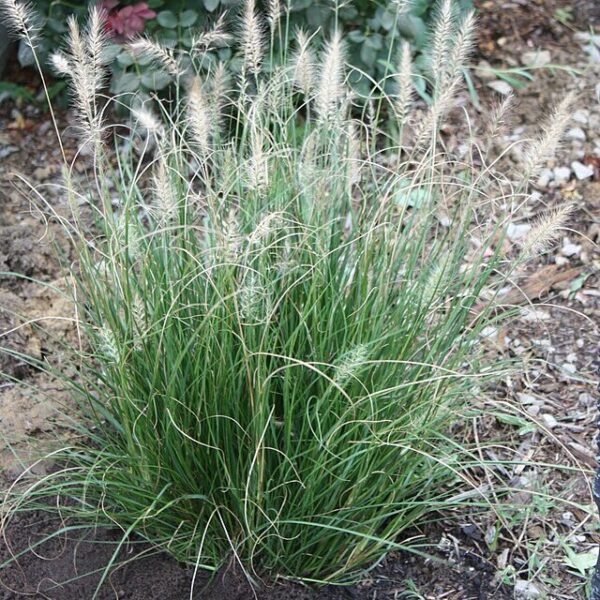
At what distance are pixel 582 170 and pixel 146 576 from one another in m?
2.52

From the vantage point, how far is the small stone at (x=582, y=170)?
3.95 meters

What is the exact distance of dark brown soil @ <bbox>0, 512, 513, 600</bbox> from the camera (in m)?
2.38

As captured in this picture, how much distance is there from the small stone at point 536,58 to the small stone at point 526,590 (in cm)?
263

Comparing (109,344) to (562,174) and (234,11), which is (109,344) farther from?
(562,174)

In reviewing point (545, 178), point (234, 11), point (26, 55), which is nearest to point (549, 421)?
point (545, 178)

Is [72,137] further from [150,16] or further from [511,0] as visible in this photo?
[511,0]

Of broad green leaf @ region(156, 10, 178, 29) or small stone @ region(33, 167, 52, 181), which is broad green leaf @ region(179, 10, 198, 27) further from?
small stone @ region(33, 167, 52, 181)

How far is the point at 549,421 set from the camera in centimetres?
302

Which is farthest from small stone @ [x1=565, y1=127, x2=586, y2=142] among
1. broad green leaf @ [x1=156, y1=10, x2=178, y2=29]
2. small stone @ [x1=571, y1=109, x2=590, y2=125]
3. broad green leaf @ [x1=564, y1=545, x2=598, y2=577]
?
broad green leaf @ [x1=564, y1=545, x2=598, y2=577]

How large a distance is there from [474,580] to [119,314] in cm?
118

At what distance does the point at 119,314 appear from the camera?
2443 millimetres

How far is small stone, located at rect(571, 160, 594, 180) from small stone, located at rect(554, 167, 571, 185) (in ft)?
0.10

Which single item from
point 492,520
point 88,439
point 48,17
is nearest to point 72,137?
point 48,17

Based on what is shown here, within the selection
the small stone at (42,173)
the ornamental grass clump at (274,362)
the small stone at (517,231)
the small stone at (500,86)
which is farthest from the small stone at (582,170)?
the small stone at (42,173)
